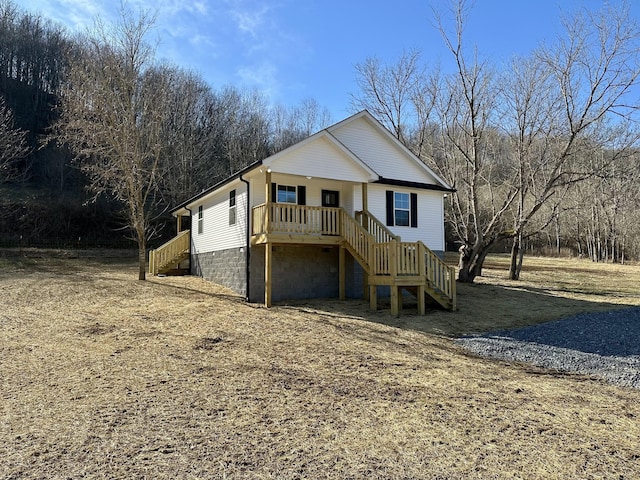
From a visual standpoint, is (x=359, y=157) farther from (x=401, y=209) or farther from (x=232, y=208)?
(x=232, y=208)

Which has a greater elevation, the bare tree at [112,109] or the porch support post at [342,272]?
the bare tree at [112,109]

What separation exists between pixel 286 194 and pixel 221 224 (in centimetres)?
341

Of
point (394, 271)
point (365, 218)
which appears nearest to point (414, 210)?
point (365, 218)

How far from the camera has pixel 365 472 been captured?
3.87 meters

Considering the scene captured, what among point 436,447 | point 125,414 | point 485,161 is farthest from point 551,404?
point 485,161

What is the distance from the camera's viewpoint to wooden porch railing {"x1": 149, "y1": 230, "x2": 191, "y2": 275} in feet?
66.5

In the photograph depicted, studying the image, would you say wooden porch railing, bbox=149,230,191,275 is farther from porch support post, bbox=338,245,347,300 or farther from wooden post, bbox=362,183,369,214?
wooden post, bbox=362,183,369,214

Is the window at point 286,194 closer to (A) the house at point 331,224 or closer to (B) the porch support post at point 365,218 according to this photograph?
(A) the house at point 331,224

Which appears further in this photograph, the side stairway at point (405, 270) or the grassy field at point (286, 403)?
the side stairway at point (405, 270)

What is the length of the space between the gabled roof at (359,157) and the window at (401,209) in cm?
50

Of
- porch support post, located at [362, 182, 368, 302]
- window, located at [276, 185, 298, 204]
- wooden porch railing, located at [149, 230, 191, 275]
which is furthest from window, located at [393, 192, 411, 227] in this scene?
wooden porch railing, located at [149, 230, 191, 275]

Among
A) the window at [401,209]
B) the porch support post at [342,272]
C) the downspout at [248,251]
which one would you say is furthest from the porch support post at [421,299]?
the downspout at [248,251]

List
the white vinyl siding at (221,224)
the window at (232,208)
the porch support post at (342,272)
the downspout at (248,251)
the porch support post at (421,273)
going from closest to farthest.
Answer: the porch support post at (421,273) < the downspout at (248,251) < the porch support post at (342,272) < the white vinyl siding at (221,224) < the window at (232,208)

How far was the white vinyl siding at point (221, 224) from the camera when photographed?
14.5 m
